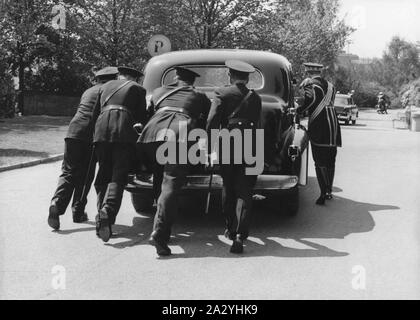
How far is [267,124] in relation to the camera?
6824mm

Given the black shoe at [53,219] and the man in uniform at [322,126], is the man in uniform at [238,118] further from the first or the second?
the man in uniform at [322,126]

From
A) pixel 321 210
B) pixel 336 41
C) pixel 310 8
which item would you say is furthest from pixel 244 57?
pixel 310 8

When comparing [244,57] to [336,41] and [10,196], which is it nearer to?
[10,196]

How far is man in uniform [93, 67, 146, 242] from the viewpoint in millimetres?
6113

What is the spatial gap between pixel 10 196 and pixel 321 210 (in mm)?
4305

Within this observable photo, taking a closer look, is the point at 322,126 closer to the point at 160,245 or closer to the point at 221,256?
the point at 221,256

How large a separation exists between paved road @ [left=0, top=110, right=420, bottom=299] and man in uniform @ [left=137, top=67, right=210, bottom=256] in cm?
31

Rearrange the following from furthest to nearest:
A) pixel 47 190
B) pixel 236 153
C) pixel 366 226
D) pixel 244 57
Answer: pixel 47 190 → pixel 244 57 → pixel 366 226 → pixel 236 153

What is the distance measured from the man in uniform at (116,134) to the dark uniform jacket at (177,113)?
1.10 ft

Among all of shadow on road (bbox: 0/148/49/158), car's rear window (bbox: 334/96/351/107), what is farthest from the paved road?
car's rear window (bbox: 334/96/351/107)

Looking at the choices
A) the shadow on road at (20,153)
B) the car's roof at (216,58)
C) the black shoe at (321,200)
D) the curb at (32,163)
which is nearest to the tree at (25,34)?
the shadow on road at (20,153)

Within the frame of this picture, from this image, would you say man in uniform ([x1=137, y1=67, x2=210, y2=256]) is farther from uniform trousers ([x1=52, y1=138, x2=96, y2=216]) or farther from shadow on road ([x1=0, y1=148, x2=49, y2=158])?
shadow on road ([x1=0, y1=148, x2=49, y2=158])

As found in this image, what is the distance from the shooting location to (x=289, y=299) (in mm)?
4328

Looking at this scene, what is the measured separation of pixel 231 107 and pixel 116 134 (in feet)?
3.99
